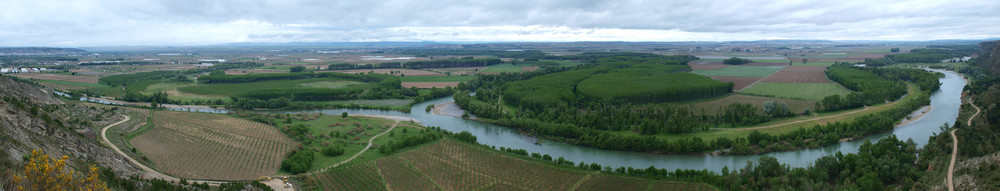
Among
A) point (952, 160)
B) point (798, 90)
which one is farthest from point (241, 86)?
point (952, 160)

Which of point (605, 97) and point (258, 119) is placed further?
point (605, 97)

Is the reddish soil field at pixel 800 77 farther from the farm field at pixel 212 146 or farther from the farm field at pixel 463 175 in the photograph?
the farm field at pixel 212 146

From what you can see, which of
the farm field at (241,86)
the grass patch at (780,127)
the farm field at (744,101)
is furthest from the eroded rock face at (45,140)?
the farm field at (744,101)

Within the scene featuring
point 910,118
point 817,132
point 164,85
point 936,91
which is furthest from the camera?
point 164,85

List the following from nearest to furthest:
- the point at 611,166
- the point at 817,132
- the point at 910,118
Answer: the point at 611,166, the point at 817,132, the point at 910,118

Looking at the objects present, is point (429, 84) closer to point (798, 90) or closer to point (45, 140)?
point (798, 90)

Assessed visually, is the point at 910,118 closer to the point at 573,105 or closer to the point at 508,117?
the point at 573,105

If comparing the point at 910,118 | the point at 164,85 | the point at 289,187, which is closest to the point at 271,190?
the point at 289,187
